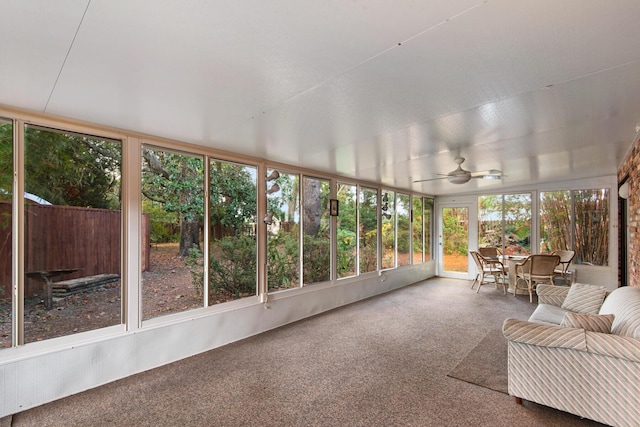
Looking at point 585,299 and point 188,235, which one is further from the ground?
point 188,235

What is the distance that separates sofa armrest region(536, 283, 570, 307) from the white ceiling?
5.58 feet

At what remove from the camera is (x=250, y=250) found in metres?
3.88

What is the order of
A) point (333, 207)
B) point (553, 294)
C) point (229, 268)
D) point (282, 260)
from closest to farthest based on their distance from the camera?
point (553, 294)
point (229, 268)
point (282, 260)
point (333, 207)

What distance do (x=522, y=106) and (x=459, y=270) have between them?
21.2ft

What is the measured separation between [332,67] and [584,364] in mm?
2518

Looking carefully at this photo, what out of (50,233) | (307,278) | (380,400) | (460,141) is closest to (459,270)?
(307,278)

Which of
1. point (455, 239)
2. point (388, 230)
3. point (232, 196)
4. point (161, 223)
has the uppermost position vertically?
point (232, 196)

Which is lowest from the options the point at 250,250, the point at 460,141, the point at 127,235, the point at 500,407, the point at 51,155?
the point at 500,407

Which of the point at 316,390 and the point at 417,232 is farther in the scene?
the point at 417,232

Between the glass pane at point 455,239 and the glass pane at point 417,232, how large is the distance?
81 centimetres

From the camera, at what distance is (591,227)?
18.7 ft

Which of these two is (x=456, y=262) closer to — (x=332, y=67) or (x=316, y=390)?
(x=316, y=390)

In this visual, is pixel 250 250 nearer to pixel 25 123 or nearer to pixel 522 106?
pixel 25 123

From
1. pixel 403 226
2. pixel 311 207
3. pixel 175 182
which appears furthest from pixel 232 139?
pixel 403 226
